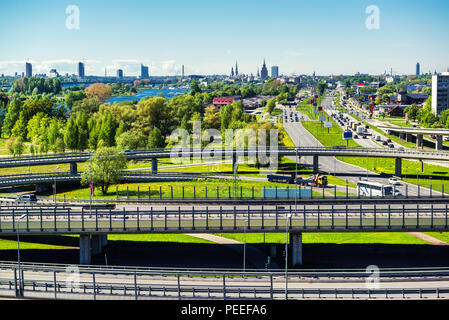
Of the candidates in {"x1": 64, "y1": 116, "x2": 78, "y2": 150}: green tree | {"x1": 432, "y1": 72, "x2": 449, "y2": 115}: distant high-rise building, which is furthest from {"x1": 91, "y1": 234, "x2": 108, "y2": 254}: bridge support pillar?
{"x1": 432, "y1": 72, "x2": 449, "y2": 115}: distant high-rise building

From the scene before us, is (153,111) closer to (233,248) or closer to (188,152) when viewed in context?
(188,152)

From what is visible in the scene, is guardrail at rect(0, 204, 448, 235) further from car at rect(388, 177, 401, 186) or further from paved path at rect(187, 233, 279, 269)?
car at rect(388, 177, 401, 186)

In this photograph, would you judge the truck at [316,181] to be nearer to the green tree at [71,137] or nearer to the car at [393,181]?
the car at [393,181]

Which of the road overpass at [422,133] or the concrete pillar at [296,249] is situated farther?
the road overpass at [422,133]

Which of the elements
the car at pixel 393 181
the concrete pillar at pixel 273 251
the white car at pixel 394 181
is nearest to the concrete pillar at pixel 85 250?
the concrete pillar at pixel 273 251

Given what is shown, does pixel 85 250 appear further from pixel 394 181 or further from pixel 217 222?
pixel 394 181

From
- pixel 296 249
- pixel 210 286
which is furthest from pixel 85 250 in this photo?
pixel 296 249
